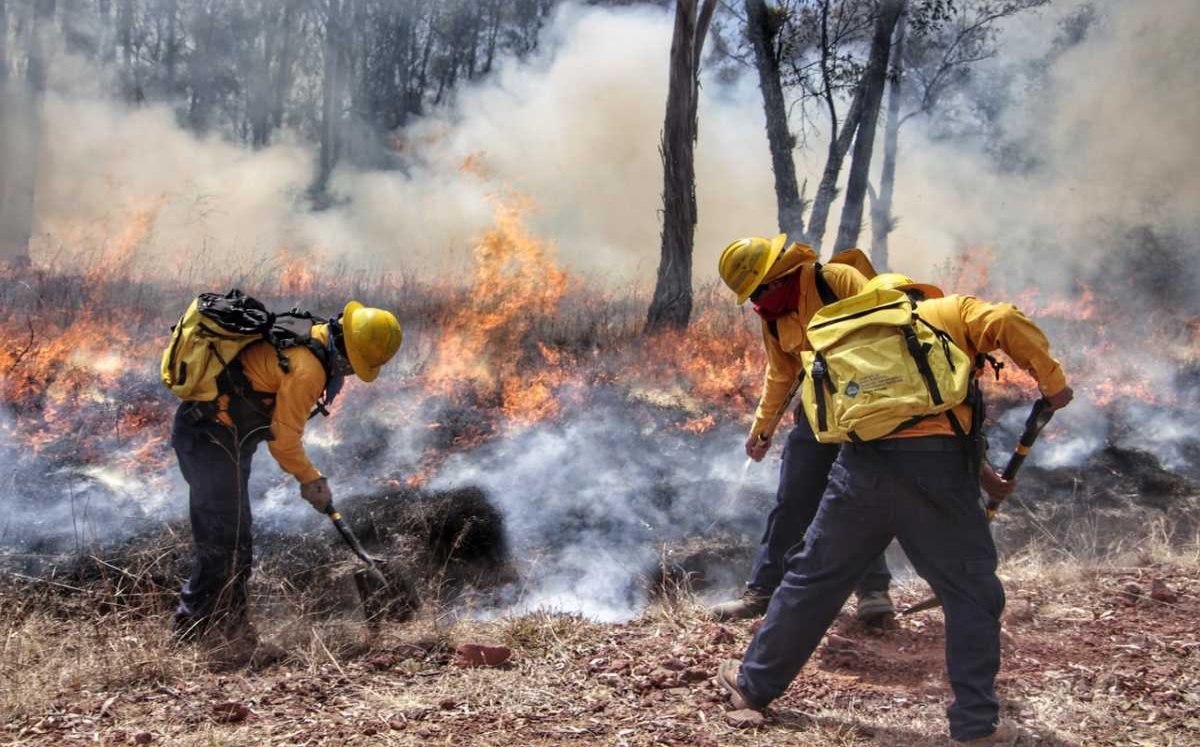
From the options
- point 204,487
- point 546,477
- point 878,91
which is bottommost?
point 546,477

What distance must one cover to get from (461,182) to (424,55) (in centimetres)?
471

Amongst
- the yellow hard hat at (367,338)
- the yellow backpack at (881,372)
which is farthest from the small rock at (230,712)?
the yellow backpack at (881,372)

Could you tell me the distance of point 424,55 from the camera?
18.2 metres

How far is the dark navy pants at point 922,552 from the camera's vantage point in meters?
2.96

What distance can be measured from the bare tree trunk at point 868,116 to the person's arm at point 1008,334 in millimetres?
8240

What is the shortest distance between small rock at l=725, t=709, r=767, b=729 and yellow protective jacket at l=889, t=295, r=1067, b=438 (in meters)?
1.19

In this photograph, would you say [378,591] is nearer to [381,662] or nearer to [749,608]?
[381,662]

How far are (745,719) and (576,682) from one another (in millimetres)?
742

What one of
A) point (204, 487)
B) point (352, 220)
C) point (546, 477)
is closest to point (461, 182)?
point (352, 220)

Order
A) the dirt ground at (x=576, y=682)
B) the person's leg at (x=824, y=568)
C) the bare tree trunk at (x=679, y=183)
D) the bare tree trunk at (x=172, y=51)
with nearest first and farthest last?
the person's leg at (x=824, y=568) → the dirt ground at (x=576, y=682) → the bare tree trunk at (x=679, y=183) → the bare tree trunk at (x=172, y=51)

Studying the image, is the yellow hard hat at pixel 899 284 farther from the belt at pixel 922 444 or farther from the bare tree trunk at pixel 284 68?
the bare tree trunk at pixel 284 68

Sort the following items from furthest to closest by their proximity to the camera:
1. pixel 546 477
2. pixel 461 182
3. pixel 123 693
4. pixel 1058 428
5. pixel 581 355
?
pixel 461 182, pixel 581 355, pixel 1058 428, pixel 546 477, pixel 123 693

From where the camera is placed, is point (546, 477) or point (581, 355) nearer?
point (546, 477)

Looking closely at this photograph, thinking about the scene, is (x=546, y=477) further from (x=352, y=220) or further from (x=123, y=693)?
(x=352, y=220)
